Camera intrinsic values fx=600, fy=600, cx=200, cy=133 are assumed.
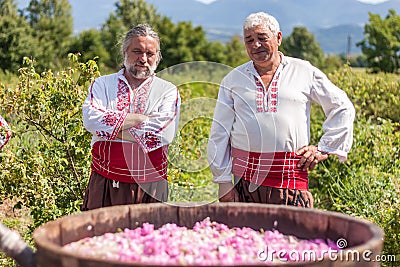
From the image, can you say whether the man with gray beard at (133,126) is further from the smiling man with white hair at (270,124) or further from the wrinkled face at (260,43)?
the wrinkled face at (260,43)

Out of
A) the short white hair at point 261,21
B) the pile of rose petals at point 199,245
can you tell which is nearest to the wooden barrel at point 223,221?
the pile of rose petals at point 199,245

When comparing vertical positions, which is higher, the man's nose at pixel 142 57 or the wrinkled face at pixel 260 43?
the wrinkled face at pixel 260 43

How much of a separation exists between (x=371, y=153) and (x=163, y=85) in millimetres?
2873

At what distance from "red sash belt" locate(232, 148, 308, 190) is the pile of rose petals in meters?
0.63

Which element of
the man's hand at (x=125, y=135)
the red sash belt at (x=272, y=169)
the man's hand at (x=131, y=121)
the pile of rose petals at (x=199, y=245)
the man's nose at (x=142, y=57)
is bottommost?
the pile of rose petals at (x=199, y=245)

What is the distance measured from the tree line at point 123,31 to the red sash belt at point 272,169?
18.7 m

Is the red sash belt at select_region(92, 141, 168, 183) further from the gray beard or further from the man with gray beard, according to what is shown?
the gray beard

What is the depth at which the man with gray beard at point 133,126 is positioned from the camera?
114 inches

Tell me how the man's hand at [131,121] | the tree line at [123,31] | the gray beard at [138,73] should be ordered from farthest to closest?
the tree line at [123,31] < the gray beard at [138,73] < the man's hand at [131,121]

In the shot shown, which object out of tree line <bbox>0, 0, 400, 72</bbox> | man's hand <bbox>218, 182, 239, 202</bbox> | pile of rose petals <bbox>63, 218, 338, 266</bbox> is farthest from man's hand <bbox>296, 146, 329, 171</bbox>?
tree line <bbox>0, 0, 400, 72</bbox>

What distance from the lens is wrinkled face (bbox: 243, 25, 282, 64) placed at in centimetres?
292

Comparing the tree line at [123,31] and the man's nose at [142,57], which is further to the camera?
the tree line at [123,31]

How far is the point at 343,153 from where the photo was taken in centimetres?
299

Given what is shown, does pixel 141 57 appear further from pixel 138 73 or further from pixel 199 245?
pixel 199 245
